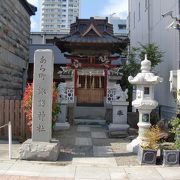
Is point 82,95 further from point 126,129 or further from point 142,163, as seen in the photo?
point 142,163

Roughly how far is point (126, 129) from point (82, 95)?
17.0 feet

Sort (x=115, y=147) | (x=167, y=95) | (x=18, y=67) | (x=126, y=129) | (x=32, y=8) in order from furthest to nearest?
(x=32, y=8), (x=18, y=67), (x=167, y=95), (x=126, y=129), (x=115, y=147)

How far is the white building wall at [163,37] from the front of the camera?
17.7m

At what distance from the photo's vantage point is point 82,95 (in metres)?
21.7

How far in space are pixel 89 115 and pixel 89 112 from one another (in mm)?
170

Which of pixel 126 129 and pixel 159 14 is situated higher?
pixel 159 14

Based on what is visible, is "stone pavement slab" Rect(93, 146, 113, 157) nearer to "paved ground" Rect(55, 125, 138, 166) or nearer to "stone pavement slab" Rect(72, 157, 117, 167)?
"paved ground" Rect(55, 125, 138, 166)

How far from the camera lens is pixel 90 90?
21672 millimetres

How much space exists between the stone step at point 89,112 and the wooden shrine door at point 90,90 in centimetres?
50

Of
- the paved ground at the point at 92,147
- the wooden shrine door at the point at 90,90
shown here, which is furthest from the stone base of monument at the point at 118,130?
the wooden shrine door at the point at 90,90

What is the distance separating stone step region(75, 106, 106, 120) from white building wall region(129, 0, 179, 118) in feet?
10.7

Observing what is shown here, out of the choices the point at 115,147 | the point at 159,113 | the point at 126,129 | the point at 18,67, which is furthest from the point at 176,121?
the point at 18,67

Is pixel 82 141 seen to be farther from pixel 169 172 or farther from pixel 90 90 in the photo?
pixel 90 90

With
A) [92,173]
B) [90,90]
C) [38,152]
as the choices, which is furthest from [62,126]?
[92,173]
